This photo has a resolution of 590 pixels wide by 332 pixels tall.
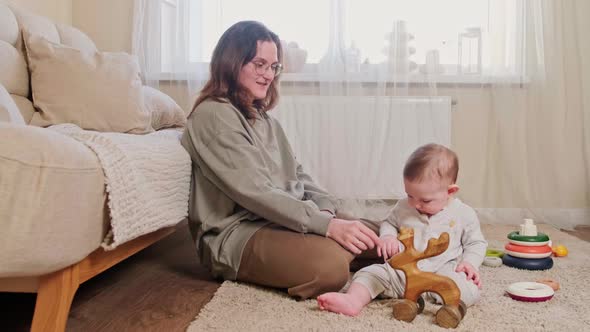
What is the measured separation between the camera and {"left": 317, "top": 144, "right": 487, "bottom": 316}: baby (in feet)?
4.50

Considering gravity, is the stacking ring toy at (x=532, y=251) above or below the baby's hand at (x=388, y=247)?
below

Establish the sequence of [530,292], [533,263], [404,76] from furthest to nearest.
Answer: [404,76]
[533,263]
[530,292]

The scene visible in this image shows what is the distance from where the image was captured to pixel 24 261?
37.1 inches

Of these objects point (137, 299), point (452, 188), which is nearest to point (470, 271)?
point (452, 188)

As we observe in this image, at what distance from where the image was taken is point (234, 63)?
1.67 m

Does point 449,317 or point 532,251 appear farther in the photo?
point 532,251

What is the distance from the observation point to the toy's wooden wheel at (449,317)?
1.23 metres

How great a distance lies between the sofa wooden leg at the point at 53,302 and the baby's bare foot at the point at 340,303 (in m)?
0.53

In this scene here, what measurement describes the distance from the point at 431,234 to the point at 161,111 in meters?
1.21

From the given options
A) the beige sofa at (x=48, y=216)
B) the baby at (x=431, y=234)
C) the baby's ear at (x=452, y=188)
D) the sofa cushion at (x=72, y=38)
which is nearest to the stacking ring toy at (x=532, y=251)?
the baby at (x=431, y=234)

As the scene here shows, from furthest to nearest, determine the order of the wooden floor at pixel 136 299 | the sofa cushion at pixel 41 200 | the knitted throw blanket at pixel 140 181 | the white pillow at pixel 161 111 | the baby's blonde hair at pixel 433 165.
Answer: the white pillow at pixel 161 111 → the baby's blonde hair at pixel 433 165 → the wooden floor at pixel 136 299 → the knitted throw blanket at pixel 140 181 → the sofa cushion at pixel 41 200

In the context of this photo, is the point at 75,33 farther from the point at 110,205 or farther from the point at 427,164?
the point at 427,164

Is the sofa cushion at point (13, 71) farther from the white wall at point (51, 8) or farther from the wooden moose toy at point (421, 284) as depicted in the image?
the wooden moose toy at point (421, 284)

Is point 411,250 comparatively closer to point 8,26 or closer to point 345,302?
point 345,302
